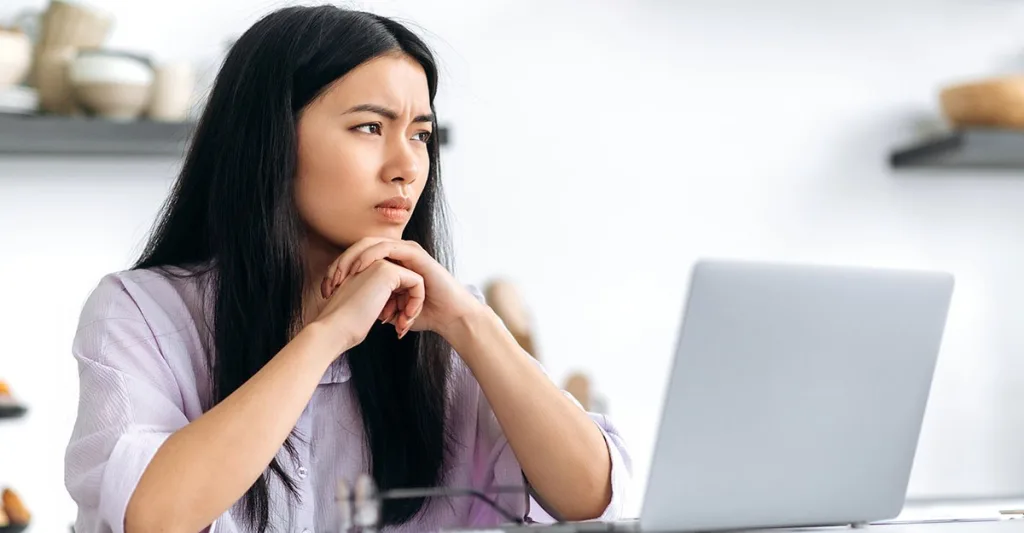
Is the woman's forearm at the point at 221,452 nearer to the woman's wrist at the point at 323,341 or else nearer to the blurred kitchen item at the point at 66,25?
the woman's wrist at the point at 323,341

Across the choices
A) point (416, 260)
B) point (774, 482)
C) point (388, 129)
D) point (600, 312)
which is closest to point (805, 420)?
point (774, 482)

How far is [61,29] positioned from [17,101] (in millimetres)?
184

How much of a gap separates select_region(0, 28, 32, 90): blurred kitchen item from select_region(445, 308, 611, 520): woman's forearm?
1336 mm

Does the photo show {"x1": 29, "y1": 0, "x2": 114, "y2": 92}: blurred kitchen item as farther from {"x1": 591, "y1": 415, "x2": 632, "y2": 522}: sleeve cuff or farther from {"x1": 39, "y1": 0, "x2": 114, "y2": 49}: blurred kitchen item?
{"x1": 591, "y1": 415, "x2": 632, "y2": 522}: sleeve cuff

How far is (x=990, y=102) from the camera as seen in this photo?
8.75 ft

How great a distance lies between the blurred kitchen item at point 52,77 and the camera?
2.22 m

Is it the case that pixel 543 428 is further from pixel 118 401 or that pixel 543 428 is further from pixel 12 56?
pixel 12 56

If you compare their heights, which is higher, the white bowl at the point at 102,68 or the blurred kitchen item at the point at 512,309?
the white bowl at the point at 102,68

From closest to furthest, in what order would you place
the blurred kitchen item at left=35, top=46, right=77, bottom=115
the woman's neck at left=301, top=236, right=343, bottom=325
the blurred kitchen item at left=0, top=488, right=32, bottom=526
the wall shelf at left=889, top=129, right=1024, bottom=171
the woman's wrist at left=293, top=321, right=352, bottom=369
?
the woman's wrist at left=293, top=321, right=352, bottom=369 < the woman's neck at left=301, top=236, right=343, bottom=325 < the blurred kitchen item at left=0, top=488, right=32, bottom=526 < the blurred kitchen item at left=35, top=46, right=77, bottom=115 < the wall shelf at left=889, top=129, right=1024, bottom=171

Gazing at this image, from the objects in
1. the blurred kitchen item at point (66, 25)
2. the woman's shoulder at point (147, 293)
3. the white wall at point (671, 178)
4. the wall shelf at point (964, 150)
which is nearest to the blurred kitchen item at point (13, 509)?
the white wall at point (671, 178)

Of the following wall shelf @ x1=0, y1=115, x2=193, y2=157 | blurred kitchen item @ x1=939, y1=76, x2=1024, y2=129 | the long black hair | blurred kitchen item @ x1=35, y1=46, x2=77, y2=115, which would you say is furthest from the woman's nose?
blurred kitchen item @ x1=939, y1=76, x2=1024, y2=129

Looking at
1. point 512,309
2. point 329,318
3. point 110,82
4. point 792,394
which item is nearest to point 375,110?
point 329,318

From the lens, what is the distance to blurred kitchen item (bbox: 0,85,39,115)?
7.07 feet

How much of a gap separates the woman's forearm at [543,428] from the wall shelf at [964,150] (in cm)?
172
